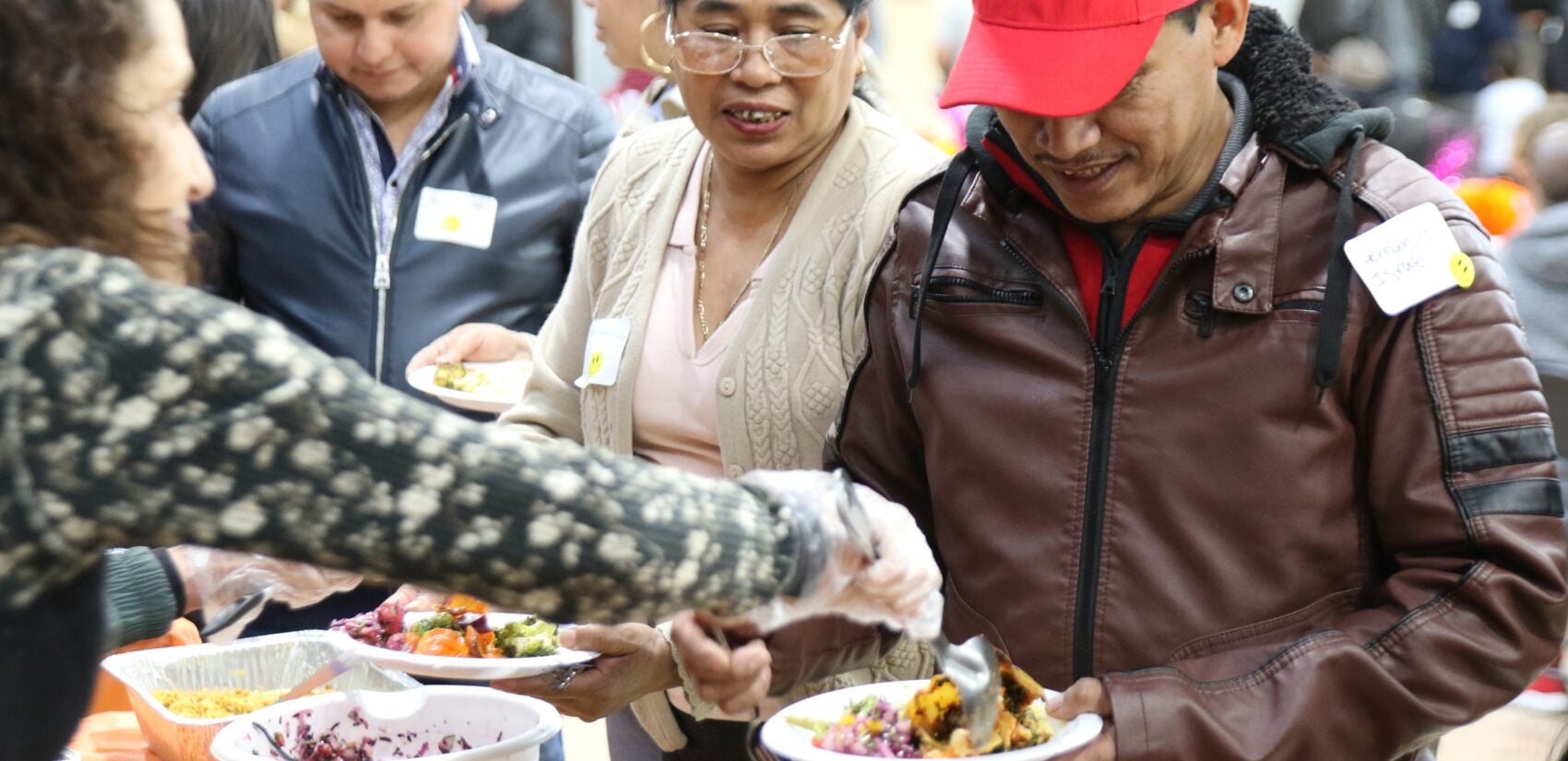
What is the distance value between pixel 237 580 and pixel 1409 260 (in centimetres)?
132

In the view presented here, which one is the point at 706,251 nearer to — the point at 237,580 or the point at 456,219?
the point at 237,580

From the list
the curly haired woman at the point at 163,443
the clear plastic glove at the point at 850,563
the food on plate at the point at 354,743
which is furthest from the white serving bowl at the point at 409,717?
the curly haired woman at the point at 163,443

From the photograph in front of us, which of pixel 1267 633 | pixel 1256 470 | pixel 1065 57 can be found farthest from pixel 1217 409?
pixel 1065 57

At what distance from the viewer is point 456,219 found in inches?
116

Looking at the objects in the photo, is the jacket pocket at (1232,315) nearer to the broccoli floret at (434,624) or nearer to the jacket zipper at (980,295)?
the jacket zipper at (980,295)

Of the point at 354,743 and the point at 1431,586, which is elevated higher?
the point at 1431,586

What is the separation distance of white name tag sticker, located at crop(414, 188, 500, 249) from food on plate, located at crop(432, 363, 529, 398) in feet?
0.91

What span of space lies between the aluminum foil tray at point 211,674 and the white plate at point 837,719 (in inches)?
21.5

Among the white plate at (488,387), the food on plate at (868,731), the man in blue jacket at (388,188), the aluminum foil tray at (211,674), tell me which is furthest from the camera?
the man in blue jacket at (388,188)

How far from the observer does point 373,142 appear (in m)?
2.99

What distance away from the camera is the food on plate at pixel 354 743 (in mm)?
1930

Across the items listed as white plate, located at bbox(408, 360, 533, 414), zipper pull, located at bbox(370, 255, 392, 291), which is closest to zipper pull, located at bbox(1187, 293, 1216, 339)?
white plate, located at bbox(408, 360, 533, 414)

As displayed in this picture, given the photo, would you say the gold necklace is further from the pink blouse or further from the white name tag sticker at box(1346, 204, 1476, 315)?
the white name tag sticker at box(1346, 204, 1476, 315)

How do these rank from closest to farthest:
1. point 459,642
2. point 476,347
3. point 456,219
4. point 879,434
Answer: point 879,434
point 459,642
point 476,347
point 456,219
